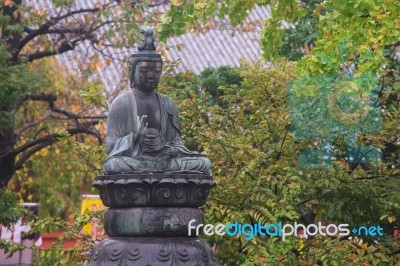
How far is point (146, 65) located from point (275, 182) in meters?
2.26

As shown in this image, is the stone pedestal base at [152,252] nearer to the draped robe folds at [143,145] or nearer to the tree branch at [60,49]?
the draped robe folds at [143,145]

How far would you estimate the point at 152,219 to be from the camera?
389 inches

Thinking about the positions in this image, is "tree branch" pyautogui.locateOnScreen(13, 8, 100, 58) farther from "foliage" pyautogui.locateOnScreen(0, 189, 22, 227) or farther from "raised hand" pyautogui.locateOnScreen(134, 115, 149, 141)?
"raised hand" pyautogui.locateOnScreen(134, 115, 149, 141)

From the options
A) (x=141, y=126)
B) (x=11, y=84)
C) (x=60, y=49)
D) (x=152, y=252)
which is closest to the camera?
(x=152, y=252)

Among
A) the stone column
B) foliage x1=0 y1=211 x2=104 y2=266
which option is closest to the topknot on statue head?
the stone column

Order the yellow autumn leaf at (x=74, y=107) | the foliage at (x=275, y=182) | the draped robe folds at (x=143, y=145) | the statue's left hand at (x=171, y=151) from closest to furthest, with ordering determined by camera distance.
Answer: the draped robe folds at (x=143, y=145) < the statue's left hand at (x=171, y=151) < the foliage at (x=275, y=182) < the yellow autumn leaf at (x=74, y=107)

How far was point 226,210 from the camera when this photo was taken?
38.6 feet

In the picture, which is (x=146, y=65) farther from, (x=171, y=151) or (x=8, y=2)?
(x=8, y=2)

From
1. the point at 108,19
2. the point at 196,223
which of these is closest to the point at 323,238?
the point at 196,223

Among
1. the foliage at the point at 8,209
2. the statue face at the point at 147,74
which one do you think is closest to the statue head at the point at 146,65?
the statue face at the point at 147,74

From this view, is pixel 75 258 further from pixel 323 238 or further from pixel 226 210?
pixel 323 238

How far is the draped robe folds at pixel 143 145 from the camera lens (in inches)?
395

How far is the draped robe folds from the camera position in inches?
395

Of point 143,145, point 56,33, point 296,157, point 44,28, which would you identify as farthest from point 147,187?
point 56,33
